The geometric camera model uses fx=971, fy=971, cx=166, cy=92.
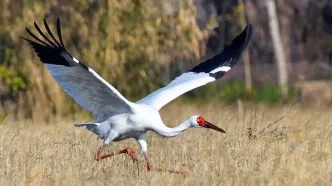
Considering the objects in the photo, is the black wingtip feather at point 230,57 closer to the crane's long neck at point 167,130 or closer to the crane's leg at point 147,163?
the crane's long neck at point 167,130

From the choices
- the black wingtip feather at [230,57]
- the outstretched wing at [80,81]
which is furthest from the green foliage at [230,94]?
the outstretched wing at [80,81]

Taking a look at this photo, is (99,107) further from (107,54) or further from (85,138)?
(107,54)

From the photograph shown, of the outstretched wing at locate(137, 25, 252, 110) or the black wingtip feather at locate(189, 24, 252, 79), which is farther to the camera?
the black wingtip feather at locate(189, 24, 252, 79)

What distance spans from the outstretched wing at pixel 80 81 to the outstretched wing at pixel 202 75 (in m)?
0.43

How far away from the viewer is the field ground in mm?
8031

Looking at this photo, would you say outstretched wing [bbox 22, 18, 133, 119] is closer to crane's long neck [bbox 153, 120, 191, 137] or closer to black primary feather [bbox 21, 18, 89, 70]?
black primary feather [bbox 21, 18, 89, 70]

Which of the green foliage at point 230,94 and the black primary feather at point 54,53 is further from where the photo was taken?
the green foliage at point 230,94

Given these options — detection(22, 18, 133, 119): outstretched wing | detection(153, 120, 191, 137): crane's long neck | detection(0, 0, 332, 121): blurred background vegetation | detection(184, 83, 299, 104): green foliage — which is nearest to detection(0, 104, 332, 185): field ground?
detection(153, 120, 191, 137): crane's long neck

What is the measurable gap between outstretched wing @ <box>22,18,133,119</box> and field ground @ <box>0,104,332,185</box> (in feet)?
1.59

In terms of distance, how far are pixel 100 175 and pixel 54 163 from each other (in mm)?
718

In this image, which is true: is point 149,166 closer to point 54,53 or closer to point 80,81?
point 80,81

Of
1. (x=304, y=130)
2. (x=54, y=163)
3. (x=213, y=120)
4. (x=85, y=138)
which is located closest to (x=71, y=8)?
(x=213, y=120)

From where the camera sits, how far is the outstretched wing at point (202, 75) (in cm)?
977

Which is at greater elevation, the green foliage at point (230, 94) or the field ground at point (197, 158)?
the green foliage at point (230, 94)
